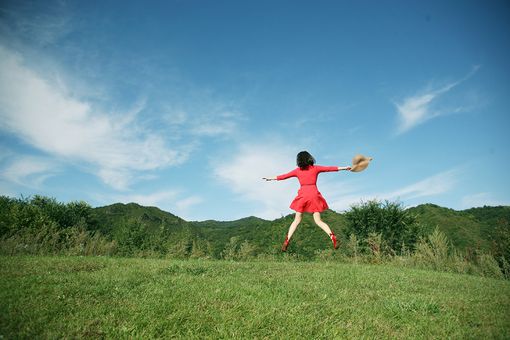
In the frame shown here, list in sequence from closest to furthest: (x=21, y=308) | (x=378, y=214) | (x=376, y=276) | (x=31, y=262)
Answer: (x=21, y=308), (x=31, y=262), (x=376, y=276), (x=378, y=214)

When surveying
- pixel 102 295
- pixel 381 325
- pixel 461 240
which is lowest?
pixel 381 325

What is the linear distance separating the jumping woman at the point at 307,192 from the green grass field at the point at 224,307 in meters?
1.59

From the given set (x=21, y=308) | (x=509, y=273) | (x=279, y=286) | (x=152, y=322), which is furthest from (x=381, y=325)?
(x=509, y=273)

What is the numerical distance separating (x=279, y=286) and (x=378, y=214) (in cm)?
2700

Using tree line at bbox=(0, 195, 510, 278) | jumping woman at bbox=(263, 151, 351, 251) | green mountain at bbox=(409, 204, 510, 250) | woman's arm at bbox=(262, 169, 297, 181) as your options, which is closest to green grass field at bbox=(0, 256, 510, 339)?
jumping woman at bbox=(263, 151, 351, 251)

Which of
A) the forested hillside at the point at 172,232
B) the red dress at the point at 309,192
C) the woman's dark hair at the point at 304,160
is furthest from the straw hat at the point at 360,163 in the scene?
the forested hillside at the point at 172,232

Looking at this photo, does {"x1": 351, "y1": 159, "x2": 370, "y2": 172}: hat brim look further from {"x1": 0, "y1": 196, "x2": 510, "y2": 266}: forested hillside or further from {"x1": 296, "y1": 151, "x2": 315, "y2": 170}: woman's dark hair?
{"x1": 0, "y1": 196, "x2": 510, "y2": 266}: forested hillside

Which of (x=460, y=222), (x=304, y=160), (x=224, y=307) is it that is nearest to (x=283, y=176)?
(x=304, y=160)

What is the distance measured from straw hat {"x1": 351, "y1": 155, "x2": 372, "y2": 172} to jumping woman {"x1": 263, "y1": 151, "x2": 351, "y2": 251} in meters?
0.18

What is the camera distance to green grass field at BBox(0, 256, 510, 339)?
471cm

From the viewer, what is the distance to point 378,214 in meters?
31.7

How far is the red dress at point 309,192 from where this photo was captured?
8.83m

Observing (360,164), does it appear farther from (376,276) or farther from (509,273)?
(509,273)

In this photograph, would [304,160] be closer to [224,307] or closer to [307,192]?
[307,192]
